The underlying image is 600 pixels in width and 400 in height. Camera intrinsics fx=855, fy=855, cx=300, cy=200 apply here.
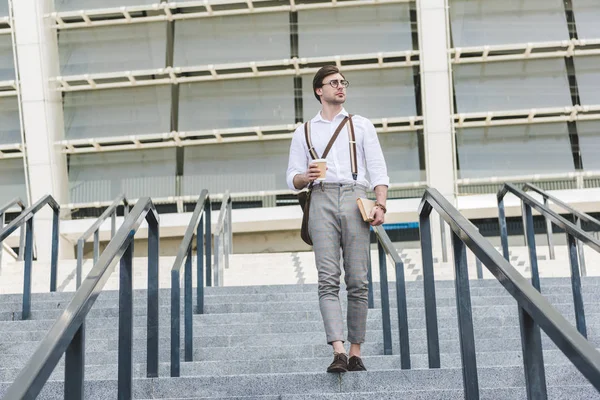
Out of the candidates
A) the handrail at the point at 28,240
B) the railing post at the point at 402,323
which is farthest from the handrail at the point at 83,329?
the handrail at the point at 28,240

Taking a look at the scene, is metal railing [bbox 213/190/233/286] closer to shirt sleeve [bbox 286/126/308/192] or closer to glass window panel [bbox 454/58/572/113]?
shirt sleeve [bbox 286/126/308/192]

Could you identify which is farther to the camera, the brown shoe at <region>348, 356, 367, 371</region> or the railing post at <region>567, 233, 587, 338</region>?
the railing post at <region>567, 233, 587, 338</region>

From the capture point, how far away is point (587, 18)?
1666cm

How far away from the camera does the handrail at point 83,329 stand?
2291mm

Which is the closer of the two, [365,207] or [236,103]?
[365,207]

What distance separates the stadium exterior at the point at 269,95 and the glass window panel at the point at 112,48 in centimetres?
3

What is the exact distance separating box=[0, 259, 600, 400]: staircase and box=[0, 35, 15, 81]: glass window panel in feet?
36.0

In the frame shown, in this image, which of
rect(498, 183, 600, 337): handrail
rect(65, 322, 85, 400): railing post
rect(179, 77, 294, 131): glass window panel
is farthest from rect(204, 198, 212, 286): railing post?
rect(179, 77, 294, 131): glass window panel

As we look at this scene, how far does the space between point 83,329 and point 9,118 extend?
15.3 meters

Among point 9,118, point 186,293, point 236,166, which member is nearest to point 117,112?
point 9,118

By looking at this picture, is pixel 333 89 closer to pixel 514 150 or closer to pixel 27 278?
pixel 27 278

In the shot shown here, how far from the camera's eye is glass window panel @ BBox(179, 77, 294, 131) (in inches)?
667

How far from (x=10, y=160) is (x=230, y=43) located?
16.3 ft

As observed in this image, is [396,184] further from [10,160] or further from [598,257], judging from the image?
[10,160]
